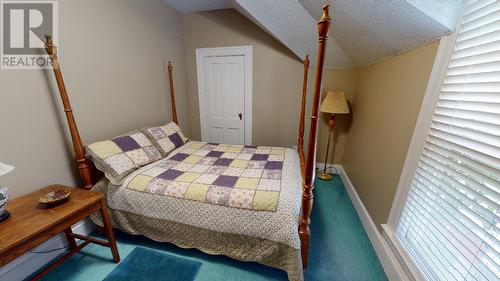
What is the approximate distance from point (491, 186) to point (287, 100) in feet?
8.43

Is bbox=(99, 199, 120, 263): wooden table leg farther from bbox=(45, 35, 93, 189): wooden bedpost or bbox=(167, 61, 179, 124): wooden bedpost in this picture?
bbox=(167, 61, 179, 124): wooden bedpost

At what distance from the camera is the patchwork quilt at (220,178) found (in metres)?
1.46

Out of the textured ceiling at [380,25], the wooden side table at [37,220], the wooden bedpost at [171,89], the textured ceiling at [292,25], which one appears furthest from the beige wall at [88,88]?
the textured ceiling at [380,25]

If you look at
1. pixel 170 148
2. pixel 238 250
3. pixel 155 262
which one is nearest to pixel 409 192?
pixel 238 250

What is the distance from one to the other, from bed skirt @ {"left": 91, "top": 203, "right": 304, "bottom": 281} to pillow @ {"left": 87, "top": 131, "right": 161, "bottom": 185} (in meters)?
0.37

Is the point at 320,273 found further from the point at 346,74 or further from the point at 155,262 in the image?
the point at 346,74

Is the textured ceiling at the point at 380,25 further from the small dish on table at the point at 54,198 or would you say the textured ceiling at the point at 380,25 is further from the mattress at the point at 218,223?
the small dish on table at the point at 54,198

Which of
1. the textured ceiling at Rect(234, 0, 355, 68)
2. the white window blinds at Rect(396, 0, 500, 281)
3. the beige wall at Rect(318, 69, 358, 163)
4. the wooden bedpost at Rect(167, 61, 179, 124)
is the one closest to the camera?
the white window blinds at Rect(396, 0, 500, 281)

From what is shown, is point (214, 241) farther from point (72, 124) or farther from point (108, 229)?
point (72, 124)

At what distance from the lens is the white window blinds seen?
0.86 meters

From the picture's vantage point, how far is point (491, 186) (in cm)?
85

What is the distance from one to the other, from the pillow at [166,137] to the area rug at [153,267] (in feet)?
3.41

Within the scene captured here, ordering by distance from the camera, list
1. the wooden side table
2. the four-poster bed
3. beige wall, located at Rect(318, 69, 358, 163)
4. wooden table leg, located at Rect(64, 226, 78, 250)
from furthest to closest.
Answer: beige wall, located at Rect(318, 69, 358, 163)
wooden table leg, located at Rect(64, 226, 78, 250)
the four-poster bed
the wooden side table

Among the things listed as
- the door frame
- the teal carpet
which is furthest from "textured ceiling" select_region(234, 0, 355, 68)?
the teal carpet
